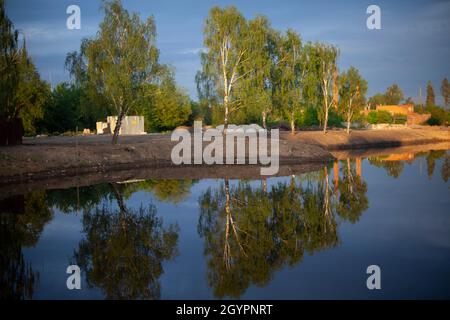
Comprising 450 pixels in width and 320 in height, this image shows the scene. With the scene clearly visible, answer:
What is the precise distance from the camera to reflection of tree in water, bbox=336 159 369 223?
60.0 feet

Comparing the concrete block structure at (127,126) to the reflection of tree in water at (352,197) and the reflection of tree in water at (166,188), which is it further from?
the reflection of tree in water at (352,197)

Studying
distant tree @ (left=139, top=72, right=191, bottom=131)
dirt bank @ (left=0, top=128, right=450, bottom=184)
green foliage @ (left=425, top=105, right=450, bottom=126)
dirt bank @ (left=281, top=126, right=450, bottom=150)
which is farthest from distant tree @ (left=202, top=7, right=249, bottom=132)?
green foliage @ (left=425, top=105, right=450, bottom=126)

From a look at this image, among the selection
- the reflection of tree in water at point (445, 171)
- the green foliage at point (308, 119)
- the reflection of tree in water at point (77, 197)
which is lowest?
the reflection of tree in water at point (77, 197)

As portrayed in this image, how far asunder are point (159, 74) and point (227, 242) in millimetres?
28317

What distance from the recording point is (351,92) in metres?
72.1

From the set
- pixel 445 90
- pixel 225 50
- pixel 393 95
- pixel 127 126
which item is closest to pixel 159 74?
pixel 225 50

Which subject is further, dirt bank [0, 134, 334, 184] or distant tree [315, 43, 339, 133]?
distant tree [315, 43, 339, 133]

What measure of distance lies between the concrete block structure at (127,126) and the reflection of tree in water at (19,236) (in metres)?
42.1

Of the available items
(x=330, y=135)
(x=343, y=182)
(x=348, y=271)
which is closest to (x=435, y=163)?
(x=343, y=182)

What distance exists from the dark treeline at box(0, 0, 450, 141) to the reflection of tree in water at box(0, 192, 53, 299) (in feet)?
52.0

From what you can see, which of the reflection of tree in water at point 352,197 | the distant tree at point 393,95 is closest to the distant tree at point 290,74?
the reflection of tree in water at point 352,197

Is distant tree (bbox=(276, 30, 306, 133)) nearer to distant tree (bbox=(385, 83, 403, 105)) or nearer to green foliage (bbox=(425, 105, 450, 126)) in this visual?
green foliage (bbox=(425, 105, 450, 126))

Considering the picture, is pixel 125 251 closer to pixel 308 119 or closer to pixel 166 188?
pixel 166 188

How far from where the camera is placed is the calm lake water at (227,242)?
10203 mm
